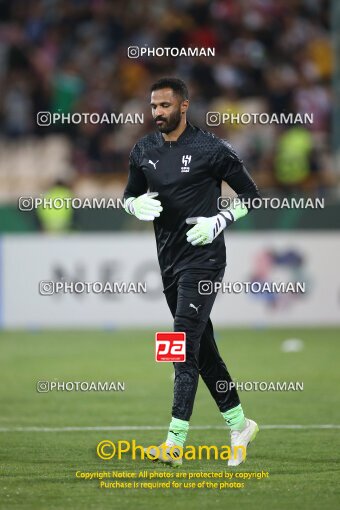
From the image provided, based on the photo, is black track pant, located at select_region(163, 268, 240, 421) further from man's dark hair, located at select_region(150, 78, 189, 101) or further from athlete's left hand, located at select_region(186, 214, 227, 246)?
man's dark hair, located at select_region(150, 78, 189, 101)

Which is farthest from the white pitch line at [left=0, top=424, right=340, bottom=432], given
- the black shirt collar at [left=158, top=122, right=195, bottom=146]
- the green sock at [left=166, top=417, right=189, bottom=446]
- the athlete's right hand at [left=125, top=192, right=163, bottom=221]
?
the black shirt collar at [left=158, top=122, right=195, bottom=146]

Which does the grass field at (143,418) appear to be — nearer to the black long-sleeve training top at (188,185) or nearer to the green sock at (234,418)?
the green sock at (234,418)

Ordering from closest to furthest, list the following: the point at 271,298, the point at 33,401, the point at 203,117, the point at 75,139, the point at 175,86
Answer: the point at 175,86 → the point at 33,401 → the point at 271,298 → the point at 203,117 → the point at 75,139

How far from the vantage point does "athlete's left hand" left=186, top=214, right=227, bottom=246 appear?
26.1 feet

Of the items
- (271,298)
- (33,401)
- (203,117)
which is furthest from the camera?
(203,117)

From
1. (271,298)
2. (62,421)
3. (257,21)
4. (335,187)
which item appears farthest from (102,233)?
(62,421)

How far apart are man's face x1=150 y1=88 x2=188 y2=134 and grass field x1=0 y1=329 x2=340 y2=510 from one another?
87.8 inches

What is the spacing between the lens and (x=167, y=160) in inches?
322

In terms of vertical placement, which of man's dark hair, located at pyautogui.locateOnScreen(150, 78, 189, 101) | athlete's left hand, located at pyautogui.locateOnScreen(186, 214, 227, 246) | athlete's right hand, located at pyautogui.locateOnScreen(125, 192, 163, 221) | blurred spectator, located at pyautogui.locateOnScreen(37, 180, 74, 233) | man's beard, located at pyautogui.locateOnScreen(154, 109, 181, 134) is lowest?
blurred spectator, located at pyautogui.locateOnScreen(37, 180, 74, 233)

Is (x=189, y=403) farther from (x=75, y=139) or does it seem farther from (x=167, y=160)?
(x=75, y=139)

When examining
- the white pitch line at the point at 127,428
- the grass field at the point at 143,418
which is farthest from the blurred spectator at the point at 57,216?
the white pitch line at the point at 127,428

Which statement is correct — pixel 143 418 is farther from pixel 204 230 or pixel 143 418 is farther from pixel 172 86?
pixel 172 86

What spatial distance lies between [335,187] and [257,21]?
4.49m

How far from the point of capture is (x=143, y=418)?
1052 centimetres
